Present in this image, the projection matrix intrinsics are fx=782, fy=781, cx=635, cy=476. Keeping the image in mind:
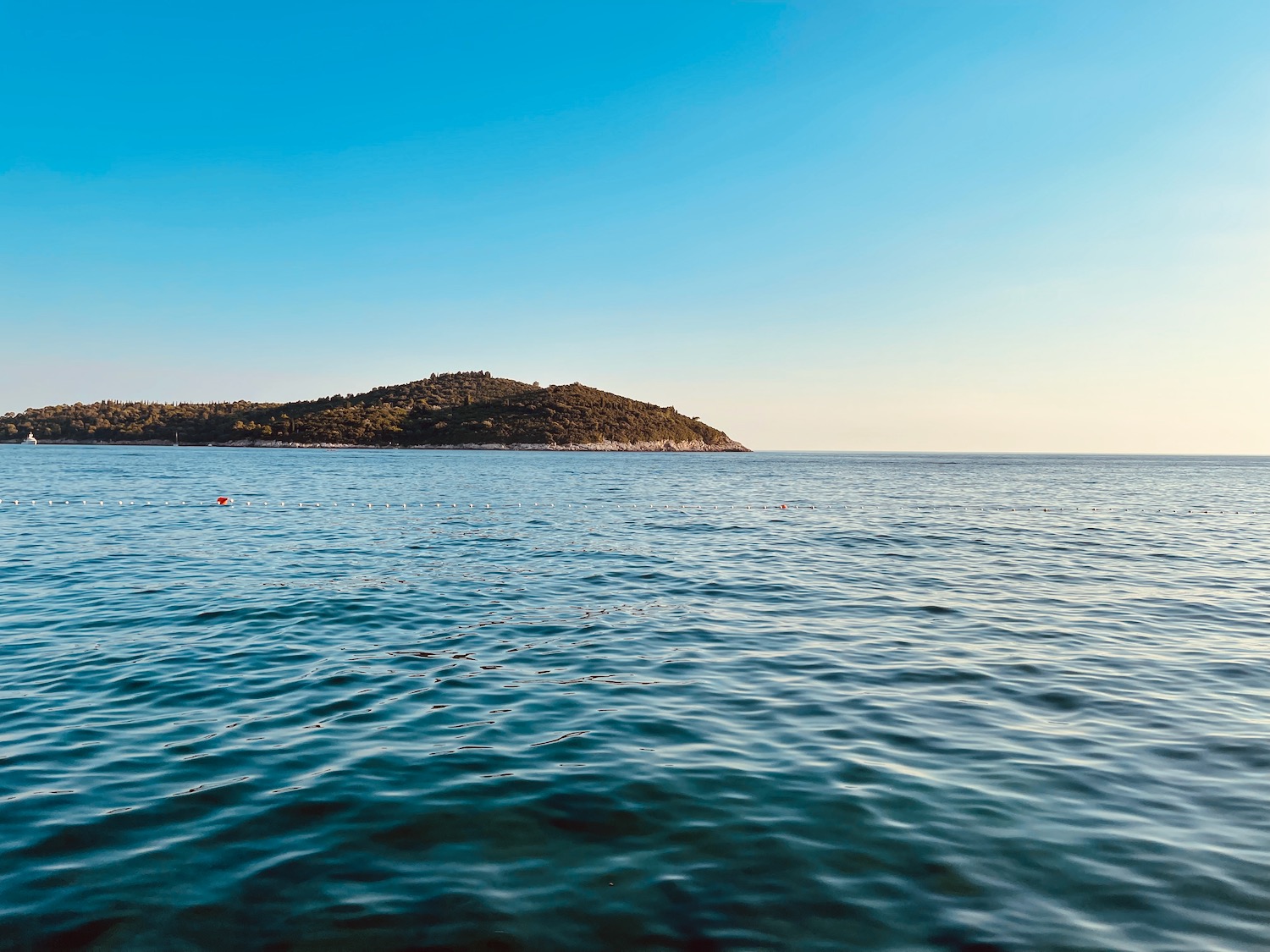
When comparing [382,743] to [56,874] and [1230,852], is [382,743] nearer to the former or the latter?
[56,874]

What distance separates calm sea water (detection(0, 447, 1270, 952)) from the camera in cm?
664

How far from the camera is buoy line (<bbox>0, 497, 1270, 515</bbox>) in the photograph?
51.8 m

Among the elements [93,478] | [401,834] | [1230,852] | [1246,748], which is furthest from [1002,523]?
[93,478]

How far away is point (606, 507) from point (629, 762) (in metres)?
46.4

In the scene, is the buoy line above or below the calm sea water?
above

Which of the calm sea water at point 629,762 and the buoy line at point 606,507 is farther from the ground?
the buoy line at point 606,507

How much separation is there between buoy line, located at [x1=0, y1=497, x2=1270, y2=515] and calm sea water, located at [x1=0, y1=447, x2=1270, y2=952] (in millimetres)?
27440

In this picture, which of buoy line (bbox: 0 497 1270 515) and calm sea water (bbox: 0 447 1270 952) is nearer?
calm sea water (bbox: 0 447 1270 952)

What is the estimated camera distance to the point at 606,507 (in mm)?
56344

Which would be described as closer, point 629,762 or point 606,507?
point 629,762

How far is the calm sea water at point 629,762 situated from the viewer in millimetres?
6645

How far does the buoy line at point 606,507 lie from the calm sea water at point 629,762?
27440 millimetres

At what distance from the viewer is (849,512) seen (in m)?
54.6

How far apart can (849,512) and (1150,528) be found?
17592 millimetres
